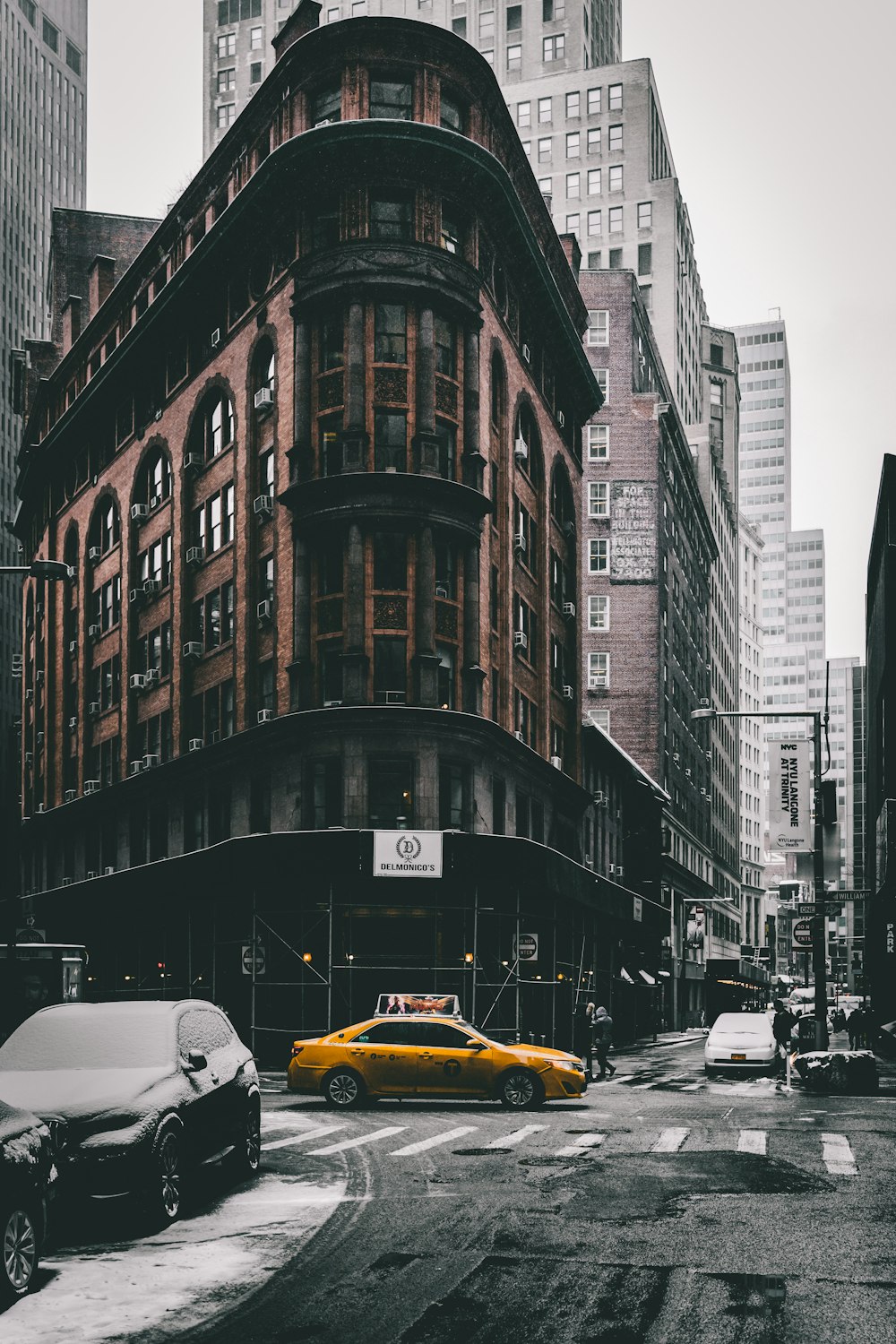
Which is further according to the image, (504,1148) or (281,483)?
(281,483)

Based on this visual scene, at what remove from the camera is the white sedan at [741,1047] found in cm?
3800

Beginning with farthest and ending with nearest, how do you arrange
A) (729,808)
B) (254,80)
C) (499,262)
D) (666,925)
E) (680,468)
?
(729,808) → (254,80) → (680,468) → (666,925) → (499,262)

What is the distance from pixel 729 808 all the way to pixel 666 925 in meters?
55.7

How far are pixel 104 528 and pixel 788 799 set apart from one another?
3405 centimetres

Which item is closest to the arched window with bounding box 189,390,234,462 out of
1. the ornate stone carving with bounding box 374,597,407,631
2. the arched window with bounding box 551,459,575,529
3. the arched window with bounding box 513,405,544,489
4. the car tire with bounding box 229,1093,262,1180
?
the arched window with bounding box 513,405,544,489

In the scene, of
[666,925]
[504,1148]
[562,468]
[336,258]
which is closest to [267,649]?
[336,258]

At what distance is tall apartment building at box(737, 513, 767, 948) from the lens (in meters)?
162

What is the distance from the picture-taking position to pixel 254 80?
120 metres

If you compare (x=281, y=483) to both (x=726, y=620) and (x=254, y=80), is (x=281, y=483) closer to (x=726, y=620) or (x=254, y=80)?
(x=254, y=80)

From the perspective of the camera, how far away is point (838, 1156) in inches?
723

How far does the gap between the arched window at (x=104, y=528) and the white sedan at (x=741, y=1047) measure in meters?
31.9

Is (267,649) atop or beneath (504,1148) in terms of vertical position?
atop

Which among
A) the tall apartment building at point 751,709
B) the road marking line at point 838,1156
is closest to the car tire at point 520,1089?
the road marking line at point 838,1156

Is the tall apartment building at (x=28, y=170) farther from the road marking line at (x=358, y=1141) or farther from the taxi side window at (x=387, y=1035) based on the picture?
the road marking line at (x=358, y=1141)
